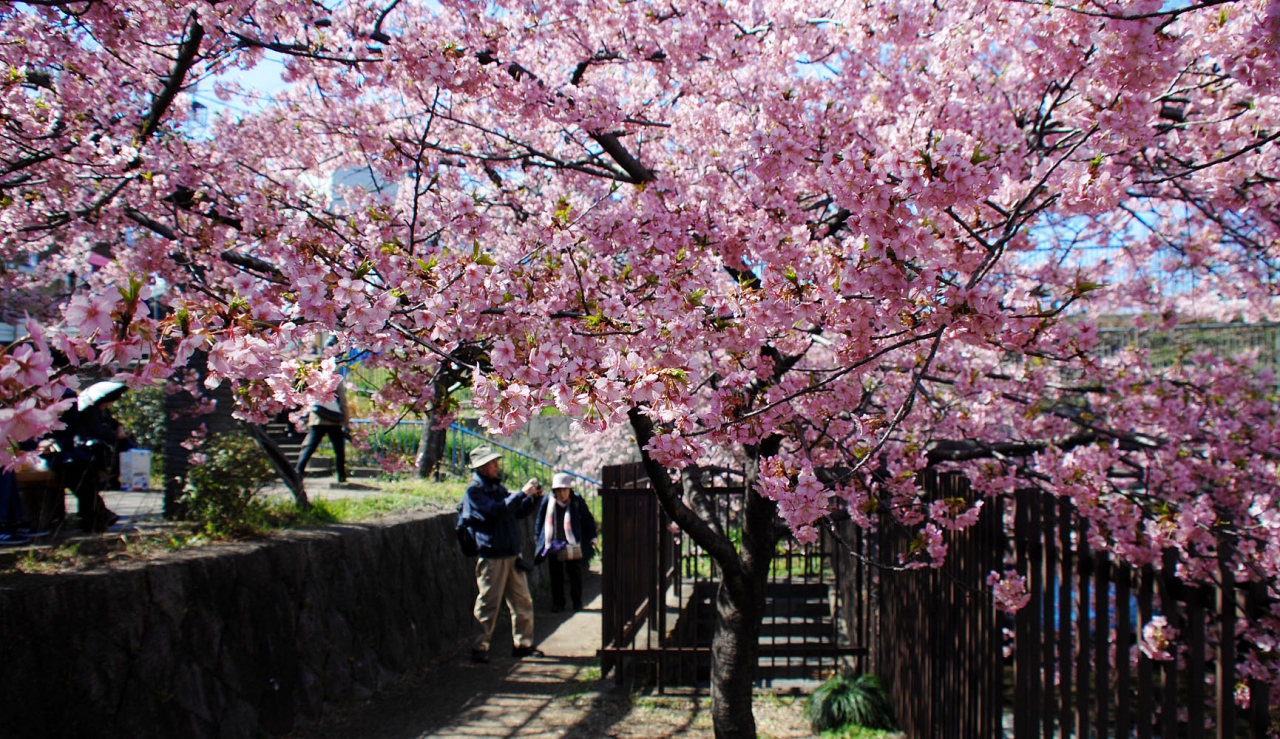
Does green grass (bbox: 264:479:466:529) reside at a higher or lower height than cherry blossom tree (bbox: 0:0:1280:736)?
lower

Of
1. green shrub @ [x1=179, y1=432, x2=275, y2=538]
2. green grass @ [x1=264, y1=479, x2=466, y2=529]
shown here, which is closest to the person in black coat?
green grass @ [x1=264, y1=479, x2=466, y2=529]

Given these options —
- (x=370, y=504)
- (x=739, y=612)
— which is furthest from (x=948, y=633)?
(x=370, y=504)

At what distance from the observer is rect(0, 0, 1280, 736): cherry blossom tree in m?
2.36

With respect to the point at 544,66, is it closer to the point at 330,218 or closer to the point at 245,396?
the point at 330,218

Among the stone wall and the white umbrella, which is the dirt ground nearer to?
the stone wall

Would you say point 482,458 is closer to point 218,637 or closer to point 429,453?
point 218,637

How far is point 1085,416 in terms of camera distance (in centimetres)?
591

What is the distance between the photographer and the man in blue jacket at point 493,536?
7145mm

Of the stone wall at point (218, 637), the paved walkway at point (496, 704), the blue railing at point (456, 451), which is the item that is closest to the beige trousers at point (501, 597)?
the paved walkway at point (496, 704)

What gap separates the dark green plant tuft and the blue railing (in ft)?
29.0

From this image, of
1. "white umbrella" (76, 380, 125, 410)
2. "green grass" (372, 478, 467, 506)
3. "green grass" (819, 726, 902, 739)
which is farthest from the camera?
"green grass" (372, 478, 467, 506)

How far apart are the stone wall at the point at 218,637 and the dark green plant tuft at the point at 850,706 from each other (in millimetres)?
3324

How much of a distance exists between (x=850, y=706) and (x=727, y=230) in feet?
11.2

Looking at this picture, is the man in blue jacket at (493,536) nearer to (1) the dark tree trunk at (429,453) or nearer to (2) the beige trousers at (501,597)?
(2) the beige trousers at (501,597)
